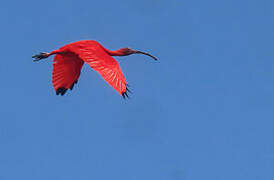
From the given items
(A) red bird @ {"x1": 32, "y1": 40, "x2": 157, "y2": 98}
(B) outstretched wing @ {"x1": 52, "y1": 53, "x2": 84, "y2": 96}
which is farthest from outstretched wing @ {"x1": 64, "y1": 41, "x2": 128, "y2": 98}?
(B) outstretched wing @ {"x1": 52, "y1": 53, "x2": 84, "y2": 96}

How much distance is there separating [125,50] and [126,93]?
7.35 m

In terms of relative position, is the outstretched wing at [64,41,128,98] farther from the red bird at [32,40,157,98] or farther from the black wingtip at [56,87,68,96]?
the black wingtip at [56,87,68,96]

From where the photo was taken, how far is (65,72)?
36.3 meters

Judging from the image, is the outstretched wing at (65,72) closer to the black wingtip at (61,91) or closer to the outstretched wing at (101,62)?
the black wingtip at (61,91)

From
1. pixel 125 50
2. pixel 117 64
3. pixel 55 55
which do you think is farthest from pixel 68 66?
pixel 117 64

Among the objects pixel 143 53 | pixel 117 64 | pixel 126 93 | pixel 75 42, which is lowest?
pixel 126 93

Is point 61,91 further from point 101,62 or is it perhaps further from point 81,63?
point 101,62

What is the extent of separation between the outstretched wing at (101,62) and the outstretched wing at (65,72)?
2647 mm

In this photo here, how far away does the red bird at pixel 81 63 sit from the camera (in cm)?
2869

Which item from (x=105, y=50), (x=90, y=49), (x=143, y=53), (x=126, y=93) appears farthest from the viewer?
(x=143, y=53)

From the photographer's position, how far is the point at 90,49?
3128 centimetres

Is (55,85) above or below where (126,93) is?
above

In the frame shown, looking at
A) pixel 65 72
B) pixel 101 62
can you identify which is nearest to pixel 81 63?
pixel 65 72

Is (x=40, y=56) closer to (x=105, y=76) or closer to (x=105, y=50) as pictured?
(x=105, y=50)
